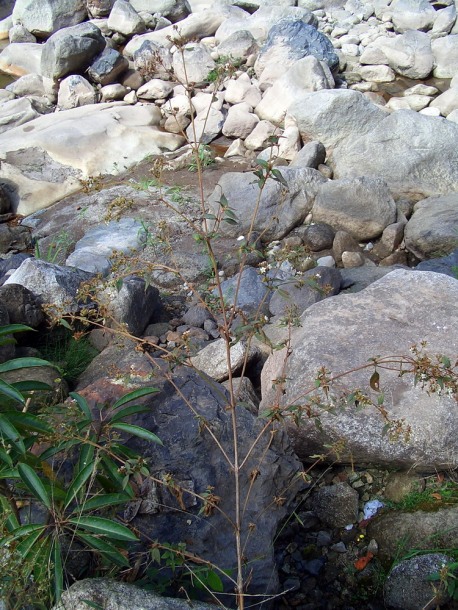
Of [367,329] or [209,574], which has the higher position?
[209,574]

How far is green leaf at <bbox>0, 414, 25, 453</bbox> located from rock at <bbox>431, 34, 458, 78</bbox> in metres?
9.12

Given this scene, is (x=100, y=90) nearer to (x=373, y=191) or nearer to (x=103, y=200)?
(x=103, y=200)

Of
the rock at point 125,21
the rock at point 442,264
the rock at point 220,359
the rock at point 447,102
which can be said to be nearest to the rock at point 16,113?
the rock at point 125,21

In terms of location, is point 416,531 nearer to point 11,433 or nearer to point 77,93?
point 11,433

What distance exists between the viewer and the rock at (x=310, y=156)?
23.7 ft

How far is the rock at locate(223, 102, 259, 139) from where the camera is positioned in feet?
28.1

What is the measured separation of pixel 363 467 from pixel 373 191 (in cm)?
336

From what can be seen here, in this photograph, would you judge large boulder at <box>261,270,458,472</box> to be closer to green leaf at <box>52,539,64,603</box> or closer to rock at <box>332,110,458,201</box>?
green leaf at <box>52,539,64,603</box>

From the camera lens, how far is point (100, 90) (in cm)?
1023

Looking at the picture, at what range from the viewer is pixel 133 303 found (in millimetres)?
4785

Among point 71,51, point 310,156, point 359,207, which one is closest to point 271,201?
point 359,207

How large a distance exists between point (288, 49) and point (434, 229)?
486 centimetres

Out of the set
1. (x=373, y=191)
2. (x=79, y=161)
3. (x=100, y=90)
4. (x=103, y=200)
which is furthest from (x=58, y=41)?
(x=373, y=191)

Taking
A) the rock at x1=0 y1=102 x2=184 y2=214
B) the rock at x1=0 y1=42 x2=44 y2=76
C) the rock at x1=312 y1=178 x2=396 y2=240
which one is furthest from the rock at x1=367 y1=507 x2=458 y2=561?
the rock at x1=0 y1=42 x2=44 y2=76
